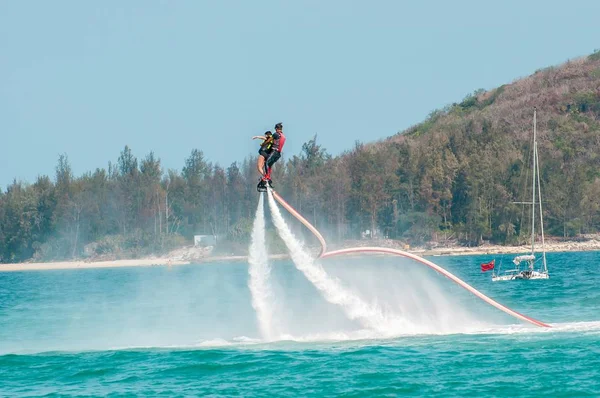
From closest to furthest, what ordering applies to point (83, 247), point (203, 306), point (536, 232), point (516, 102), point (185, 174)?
1. point (203, 306)
2. point (536, 232)
3. point (83, 247)
4. point (185, 174)
5. point (516, 102)

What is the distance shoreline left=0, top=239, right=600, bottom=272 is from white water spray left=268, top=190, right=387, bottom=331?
5909cm

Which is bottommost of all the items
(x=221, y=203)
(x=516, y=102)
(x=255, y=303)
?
(x=255, y=303)

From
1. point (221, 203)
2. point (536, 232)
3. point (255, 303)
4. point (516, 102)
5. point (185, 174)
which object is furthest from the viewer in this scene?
point (516, 102)

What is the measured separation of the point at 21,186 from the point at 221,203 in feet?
167

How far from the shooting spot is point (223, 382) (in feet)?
108

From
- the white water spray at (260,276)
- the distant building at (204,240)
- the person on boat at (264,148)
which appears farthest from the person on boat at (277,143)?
the distant building at (204,240)

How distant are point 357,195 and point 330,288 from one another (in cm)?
9099

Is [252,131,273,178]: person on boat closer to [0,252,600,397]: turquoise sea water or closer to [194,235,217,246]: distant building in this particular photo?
[0,252,600,397]: turquoise sea water

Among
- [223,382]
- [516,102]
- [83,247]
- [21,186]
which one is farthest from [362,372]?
[516,102]

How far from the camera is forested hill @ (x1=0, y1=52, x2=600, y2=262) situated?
408 feet

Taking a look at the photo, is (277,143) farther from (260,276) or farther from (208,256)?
(208,256)

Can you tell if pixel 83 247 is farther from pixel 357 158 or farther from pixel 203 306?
pixel 203 306

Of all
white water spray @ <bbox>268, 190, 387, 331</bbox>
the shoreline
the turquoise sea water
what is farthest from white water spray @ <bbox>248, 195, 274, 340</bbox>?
the shoreline

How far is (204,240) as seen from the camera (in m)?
141
